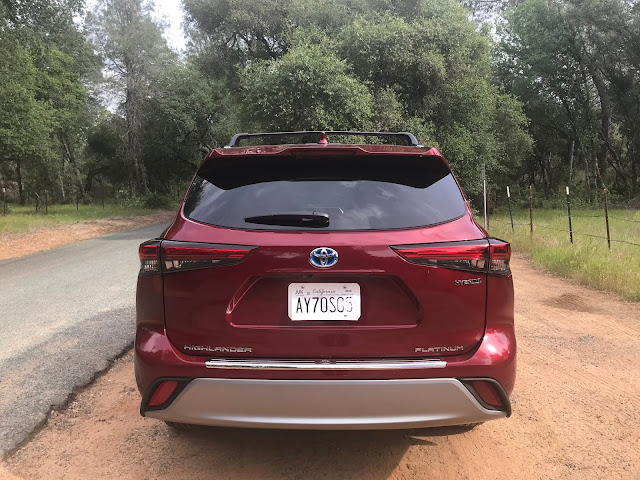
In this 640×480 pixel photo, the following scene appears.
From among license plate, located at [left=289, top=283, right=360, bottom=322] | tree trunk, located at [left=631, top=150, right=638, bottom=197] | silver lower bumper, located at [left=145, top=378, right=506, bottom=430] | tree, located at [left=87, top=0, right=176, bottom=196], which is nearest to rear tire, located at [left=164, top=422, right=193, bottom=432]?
silver lower bumper, located at [left=145, top=378, right=506, bottom=430]

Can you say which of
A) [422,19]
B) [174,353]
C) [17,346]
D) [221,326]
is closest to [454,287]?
[221,326]

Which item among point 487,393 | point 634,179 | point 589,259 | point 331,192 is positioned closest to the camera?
point 487,393

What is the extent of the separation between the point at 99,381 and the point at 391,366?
294cm

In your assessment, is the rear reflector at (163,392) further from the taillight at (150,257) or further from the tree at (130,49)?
the tree at (130,49)

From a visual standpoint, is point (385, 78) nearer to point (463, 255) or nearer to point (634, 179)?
point (463, 255)

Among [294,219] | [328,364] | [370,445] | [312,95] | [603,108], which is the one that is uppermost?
[603,108]

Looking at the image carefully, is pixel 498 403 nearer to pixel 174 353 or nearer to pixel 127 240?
pixel 174 353

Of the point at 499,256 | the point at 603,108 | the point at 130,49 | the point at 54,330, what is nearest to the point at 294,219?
the point at 499,256

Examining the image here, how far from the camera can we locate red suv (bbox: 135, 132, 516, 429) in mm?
2400

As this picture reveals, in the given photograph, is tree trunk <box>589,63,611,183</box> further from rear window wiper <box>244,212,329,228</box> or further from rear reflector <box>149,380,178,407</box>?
rear reflector <box>149,380,178,407</box>

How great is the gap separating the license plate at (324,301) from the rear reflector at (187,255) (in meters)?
0.32

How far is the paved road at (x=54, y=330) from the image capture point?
3.85m

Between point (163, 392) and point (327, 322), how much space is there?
2.90ft

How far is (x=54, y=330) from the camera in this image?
18.6 feet
